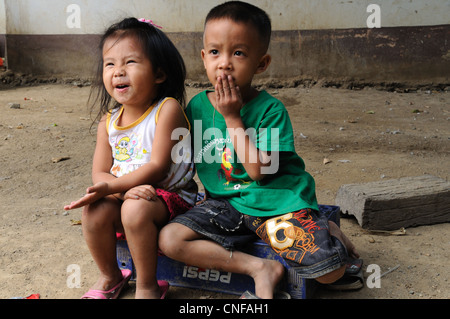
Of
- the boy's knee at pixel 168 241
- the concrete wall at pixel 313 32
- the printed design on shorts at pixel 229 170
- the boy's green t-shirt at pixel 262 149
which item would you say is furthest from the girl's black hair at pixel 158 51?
the concrete wall at pixel 313 32

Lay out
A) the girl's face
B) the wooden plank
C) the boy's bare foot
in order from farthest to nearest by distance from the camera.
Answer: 1. the wooden plank
2. the girl's face
3. the boy's bare foot

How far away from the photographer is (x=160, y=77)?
2.35 metres

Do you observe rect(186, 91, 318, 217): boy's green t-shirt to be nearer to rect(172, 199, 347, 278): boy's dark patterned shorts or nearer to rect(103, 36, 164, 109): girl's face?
rect(172, 199, 347, 278): boy's dark patterned shorts

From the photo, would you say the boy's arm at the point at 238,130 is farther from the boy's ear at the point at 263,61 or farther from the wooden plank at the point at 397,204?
the wooden plank at the point at 397,204

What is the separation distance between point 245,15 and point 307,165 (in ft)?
7.49

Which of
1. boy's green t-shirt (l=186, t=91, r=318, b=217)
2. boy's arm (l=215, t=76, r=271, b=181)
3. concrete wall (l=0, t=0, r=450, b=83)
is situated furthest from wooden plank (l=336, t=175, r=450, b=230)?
concrete wall (l=0, t=0, r=450, b=83)

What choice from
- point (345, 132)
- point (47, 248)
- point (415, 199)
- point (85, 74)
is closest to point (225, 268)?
point (47, 248)

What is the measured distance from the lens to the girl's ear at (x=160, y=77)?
2334 mm

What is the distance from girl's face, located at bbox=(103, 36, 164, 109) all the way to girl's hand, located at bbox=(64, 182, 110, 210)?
41 centimetres

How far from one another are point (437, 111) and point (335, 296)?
4.59m

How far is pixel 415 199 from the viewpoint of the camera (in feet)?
9.83

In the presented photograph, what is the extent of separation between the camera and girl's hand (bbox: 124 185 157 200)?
2.07 metres

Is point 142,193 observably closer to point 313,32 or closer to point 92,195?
point 92,195

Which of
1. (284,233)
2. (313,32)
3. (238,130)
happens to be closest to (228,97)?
(238,130)
